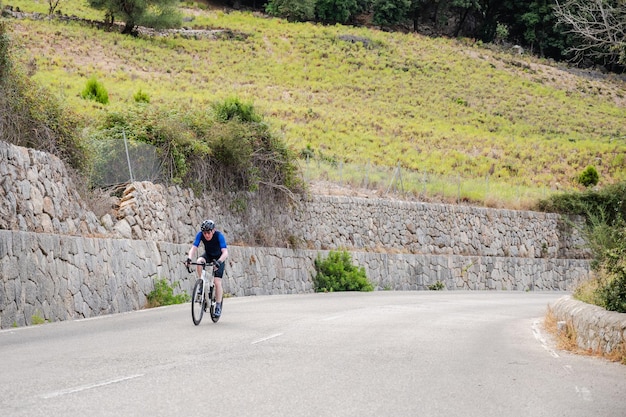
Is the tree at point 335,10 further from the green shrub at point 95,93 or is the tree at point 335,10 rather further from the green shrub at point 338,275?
the green shrub at point 338,275

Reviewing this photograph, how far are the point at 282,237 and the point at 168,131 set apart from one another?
667cm

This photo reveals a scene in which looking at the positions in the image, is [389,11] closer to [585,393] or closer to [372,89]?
[372,89]

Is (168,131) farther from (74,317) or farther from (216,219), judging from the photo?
(74,317)

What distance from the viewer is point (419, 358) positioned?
34.7 ft

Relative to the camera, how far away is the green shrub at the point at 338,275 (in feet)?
96.7

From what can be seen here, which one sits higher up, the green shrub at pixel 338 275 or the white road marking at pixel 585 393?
the white road marking at pixel 585 393

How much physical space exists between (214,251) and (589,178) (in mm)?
38783

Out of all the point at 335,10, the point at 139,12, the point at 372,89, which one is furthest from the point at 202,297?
the point at 335,10

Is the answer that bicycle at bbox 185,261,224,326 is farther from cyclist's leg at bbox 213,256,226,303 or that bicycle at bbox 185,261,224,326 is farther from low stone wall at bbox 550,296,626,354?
low stone wall at bbox 550,296,626,354

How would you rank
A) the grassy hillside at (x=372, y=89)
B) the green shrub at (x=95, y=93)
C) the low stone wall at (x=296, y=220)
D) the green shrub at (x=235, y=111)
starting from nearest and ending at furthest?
the low stone wall at (x=296, y=220), the green shrub at (x=235, y=111), the green shrub at (x=95, y=93), the grassy hillside at (x=372, y=89)

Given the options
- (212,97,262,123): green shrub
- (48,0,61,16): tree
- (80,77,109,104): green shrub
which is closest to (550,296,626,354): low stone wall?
(212,97,262,123): green shrub

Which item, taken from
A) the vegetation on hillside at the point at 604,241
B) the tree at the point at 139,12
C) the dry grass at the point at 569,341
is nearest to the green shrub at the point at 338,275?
the vegetation on hillside at the point at 604,241

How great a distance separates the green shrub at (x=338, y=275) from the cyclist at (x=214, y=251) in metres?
15.0

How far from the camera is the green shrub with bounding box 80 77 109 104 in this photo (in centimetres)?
4116
